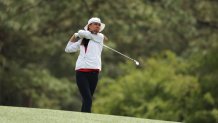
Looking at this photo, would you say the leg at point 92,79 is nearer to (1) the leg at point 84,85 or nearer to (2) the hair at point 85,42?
(1) the leg at point 84,85

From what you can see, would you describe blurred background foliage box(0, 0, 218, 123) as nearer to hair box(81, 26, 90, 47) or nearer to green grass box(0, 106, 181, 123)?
hair box(81, 26, 90, 47)

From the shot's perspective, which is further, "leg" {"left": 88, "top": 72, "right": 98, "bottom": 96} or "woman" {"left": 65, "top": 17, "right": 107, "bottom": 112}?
"leg" {"left": 88, "top": 72, "right": 98, "bottom": 96}

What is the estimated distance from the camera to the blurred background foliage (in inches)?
1051

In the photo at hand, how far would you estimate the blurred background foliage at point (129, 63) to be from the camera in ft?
87.6

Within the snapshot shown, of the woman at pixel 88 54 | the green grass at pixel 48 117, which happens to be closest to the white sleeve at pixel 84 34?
the woman at pixel 88 54

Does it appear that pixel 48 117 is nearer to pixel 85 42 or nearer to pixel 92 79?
pixel 92 79

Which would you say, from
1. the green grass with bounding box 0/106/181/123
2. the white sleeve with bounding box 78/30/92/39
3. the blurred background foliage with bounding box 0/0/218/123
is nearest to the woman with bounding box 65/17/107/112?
the white sleeve with bounding box 78/30/92/39

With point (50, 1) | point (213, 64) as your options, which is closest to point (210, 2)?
point (213, 64)

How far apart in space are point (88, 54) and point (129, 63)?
1870cm

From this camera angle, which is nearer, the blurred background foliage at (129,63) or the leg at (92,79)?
the leg at (92,79)

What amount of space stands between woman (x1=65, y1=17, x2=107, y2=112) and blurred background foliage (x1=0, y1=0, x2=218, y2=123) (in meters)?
12.8

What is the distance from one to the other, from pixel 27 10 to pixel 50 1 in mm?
1349

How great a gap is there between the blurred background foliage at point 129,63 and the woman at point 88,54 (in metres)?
12.8

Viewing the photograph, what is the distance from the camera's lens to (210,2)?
97.2 ft
